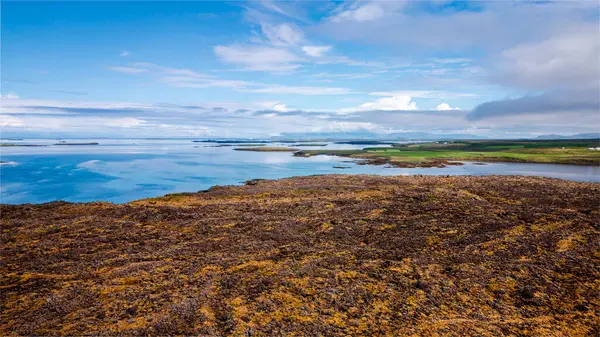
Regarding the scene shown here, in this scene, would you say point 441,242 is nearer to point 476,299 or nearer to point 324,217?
point 476,299

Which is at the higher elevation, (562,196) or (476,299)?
(562,196)

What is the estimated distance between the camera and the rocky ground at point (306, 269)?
8828mm

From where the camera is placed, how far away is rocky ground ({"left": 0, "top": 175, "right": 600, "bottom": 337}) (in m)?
8.83

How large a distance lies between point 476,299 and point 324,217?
30.3ft

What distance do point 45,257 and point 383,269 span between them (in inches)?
502

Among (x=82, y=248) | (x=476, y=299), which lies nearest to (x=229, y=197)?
(x=82, y=248)

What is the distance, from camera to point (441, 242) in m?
14.2

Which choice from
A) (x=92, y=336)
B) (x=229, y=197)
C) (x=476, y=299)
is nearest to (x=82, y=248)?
(x=92, y=336)

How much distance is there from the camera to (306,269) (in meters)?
11.7

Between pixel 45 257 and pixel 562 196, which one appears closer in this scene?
pixel 45 257

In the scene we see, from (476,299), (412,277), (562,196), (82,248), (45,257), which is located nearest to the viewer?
(476,299)

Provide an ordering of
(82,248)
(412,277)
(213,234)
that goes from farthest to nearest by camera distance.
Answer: (213,234)
(82,248)
(412,277)

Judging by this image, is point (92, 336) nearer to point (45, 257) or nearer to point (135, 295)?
point (135, 295)

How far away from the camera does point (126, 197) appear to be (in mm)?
39406
